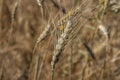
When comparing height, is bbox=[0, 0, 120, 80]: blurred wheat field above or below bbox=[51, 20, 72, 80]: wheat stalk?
above

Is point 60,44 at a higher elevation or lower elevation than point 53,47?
lower

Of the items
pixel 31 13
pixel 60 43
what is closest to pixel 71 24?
pixel 60 43

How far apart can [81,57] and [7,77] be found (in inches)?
19.2

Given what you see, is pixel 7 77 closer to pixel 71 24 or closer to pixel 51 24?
pixel 51 24

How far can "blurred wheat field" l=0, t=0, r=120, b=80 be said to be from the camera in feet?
3.95

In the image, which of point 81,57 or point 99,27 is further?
point 81,57

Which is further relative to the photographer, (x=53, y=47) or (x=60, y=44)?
(x=53, y=47)

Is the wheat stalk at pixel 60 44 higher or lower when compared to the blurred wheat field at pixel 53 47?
lower

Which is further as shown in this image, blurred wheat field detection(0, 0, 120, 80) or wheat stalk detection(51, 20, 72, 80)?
blurred wheat field detection(0, 0, 120, 80)

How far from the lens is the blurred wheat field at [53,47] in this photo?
3.95ft

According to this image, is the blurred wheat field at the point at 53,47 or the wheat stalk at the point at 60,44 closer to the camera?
the wheat stalk at the point at 60,44

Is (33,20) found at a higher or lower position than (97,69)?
higher

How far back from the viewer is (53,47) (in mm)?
1511

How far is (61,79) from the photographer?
68.0 inches
